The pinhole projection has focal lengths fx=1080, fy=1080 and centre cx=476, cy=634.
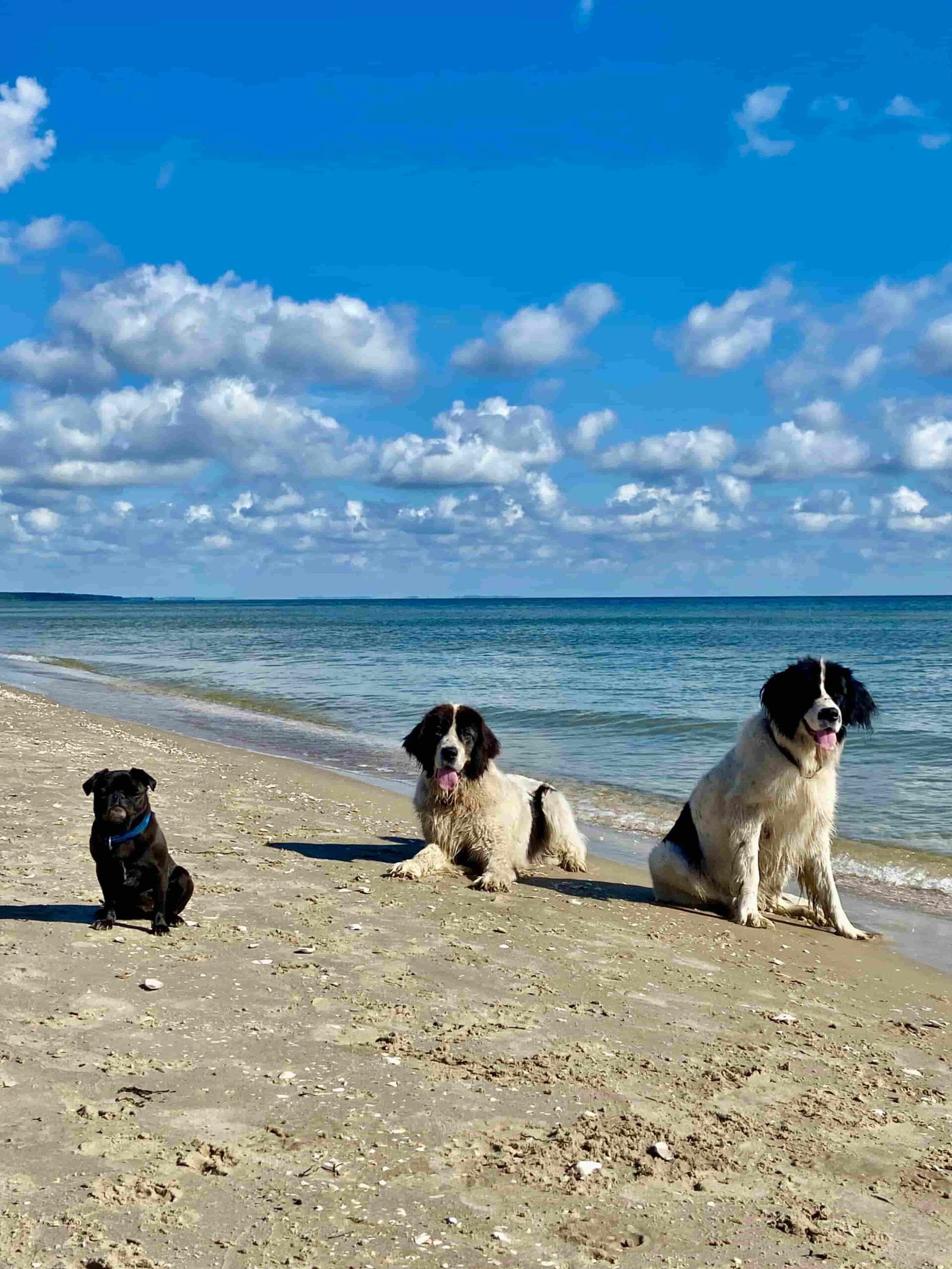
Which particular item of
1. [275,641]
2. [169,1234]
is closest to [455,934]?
[169,1234]

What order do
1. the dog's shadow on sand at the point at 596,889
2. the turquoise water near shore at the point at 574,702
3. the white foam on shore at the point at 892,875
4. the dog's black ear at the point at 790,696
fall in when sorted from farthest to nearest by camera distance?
the turquoise water near shore at the point at 574,702 < the white foam on shore at the point at 892,875 < the dog's shadow on sand at the point at 596,889 < the dog's black ear at the point at 790,696

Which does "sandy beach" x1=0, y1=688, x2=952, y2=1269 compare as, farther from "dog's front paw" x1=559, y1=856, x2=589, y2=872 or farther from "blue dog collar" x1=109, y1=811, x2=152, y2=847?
"dog's front paw" x1=559, y1=856, x2=589, y2=872

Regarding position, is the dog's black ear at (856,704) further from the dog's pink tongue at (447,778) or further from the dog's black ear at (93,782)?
the dog's black ear at (93,782)

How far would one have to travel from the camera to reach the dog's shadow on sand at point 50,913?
6.52 metres

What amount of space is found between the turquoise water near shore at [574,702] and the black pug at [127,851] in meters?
6.55

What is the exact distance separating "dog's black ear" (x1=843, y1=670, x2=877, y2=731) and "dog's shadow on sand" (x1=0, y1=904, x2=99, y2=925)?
5.25m

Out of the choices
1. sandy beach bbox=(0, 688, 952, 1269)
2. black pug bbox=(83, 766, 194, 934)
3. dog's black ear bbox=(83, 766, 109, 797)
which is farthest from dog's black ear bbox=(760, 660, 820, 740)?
dog's black ear bbox=(83, 766, 109, 797)

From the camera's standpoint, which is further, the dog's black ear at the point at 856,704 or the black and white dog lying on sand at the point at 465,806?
the black and white dog lying on sand at the point at 465,806

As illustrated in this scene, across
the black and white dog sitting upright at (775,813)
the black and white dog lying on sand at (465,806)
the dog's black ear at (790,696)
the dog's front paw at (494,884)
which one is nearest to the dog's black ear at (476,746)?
the black and white dog lying on sand at (465,806)

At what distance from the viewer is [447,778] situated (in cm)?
880

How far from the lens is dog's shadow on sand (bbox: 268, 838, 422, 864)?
9156 millimetres

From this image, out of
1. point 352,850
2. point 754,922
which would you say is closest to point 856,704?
point 754,922

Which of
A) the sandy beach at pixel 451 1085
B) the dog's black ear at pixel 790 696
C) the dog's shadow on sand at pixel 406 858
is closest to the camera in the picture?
the sandy beach at pixel 451 1085

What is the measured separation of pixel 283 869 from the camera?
8.35 meters
